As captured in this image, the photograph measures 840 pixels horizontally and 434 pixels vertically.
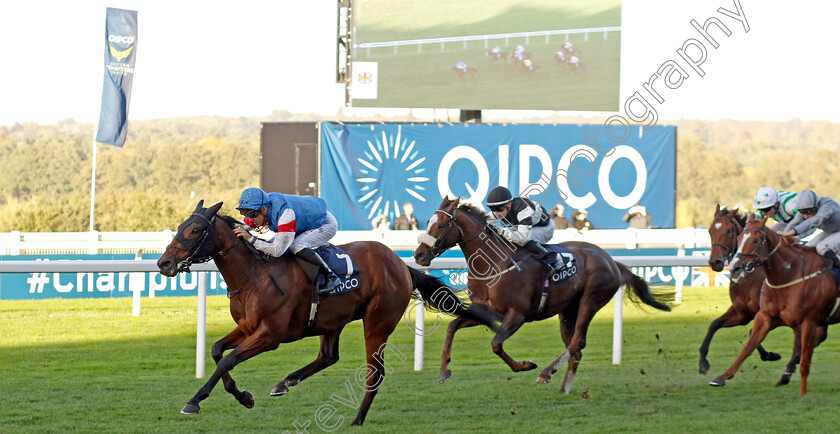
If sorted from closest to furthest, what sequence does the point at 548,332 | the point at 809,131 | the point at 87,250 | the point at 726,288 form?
the point at 548,332, the point at 87,250, the point at 726,288, the point at 809,131

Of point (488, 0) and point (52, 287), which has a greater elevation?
point (488, 0)

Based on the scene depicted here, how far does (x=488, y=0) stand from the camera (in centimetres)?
1833

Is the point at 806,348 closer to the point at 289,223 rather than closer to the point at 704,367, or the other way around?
the point at 704,367

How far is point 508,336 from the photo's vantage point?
268 inches

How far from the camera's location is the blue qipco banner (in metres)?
17.7

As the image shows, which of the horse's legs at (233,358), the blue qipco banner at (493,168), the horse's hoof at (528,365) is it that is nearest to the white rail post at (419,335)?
the horse's hoof at (528,365)

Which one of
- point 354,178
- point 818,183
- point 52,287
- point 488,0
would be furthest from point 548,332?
point 818,183

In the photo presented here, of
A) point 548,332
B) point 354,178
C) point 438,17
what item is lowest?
point 548,332

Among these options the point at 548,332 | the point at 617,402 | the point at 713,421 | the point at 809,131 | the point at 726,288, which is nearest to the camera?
the point at 713,421

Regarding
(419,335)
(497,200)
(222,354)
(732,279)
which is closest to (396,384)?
(419,335)

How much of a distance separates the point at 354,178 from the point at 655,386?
11.1 metres

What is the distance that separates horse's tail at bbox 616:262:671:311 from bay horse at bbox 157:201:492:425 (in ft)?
7.53

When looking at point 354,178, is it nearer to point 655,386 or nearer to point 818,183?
point 655,386

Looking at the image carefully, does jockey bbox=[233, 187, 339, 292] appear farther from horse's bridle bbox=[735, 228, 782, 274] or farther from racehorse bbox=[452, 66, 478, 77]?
racehorse bbox=[452, 66, 478, 77]
